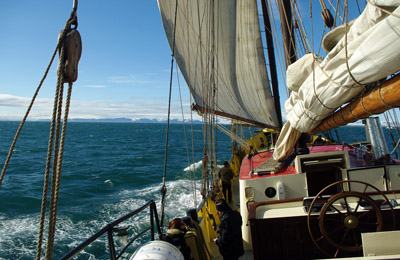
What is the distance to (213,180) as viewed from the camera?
328 inches

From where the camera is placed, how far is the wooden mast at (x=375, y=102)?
2627 mm

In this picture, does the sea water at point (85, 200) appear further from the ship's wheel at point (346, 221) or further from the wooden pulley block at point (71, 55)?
the wooden pulley block at point (71, 55)

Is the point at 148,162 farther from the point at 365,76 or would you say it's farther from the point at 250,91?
the point at 365,76

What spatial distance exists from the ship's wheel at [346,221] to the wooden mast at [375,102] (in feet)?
2.86

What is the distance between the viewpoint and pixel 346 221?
12.3ft

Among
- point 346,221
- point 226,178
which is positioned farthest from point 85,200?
point 346,221

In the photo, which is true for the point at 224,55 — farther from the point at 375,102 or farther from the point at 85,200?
the point at 85,200

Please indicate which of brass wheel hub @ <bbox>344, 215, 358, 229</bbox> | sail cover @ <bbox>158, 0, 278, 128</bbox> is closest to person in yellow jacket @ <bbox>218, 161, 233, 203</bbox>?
sail cover @ <bbox>158, 0, 278, 128</bbox>

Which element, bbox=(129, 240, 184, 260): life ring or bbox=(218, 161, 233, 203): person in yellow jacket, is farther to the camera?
bbox=(218, 161, 233, 203): person in yellow jacket

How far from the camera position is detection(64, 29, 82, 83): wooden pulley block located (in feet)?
7.83

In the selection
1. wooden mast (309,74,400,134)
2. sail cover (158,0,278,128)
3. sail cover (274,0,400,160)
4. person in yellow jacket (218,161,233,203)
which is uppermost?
sail cover (158,0,278,128)

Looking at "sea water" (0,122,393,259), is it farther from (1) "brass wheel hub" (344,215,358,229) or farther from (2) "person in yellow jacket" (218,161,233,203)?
(1) "brass wheel hub" (344,215,358,229)

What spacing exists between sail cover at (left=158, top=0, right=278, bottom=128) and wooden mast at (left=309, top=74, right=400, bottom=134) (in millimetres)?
5344

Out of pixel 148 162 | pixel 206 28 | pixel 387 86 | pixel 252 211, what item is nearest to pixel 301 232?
pixel 252 211
